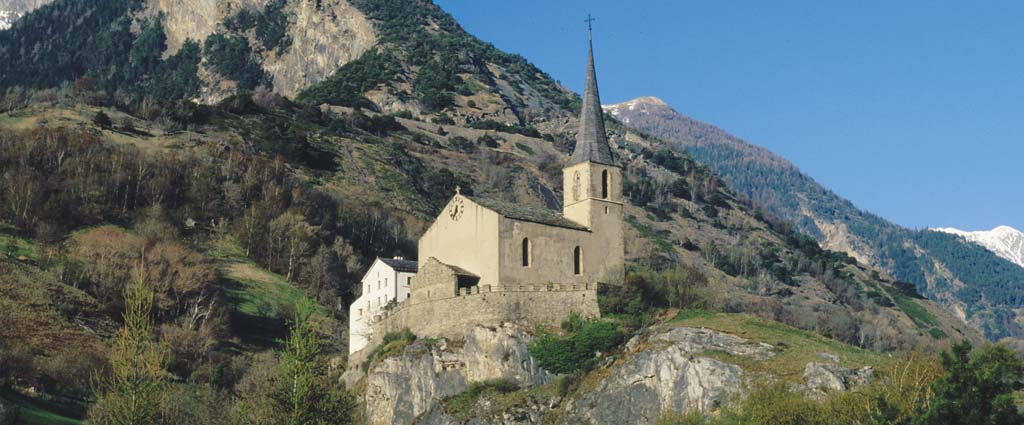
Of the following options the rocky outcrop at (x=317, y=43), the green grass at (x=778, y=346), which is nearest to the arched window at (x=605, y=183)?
the green grass at (x=778, y=346)

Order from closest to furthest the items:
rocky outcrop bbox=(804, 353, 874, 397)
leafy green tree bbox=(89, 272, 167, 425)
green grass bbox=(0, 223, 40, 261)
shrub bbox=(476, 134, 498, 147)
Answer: leafy green tree bbox=(89, 272, 167, 425)
rocky outcrop bbox=(804, 353, 874, 397)
green grass bbox=(0, 223, 40, 261)
shrub bbox=(476, 134, 498, 147)

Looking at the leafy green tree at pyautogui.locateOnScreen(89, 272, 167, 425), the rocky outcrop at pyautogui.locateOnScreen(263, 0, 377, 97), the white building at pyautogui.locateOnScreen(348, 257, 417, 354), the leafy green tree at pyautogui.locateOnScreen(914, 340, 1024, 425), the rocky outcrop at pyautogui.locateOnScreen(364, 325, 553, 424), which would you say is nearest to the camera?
the leafy green tree at pyautogui.locateOnScreen(89, 272, 167, 425)

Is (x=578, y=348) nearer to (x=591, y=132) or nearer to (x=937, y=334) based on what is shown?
(x=591, y=132)

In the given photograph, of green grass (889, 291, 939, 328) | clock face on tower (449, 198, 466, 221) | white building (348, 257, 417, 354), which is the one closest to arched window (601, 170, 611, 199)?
clock face on tower (449, 198, 466, 221)

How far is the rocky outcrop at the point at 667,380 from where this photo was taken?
158ft

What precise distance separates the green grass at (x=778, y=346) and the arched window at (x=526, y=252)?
715 cm

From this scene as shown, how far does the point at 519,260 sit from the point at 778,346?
488 inches

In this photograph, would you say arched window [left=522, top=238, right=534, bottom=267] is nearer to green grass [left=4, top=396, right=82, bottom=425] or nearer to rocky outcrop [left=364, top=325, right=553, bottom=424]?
rocky outcrop [left=364, top=325, right=553, bottom=424]

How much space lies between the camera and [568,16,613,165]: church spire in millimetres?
61000

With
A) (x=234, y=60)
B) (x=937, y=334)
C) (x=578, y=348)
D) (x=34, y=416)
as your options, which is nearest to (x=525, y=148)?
(x=937, y=334)

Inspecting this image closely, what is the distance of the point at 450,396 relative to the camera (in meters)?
54.6

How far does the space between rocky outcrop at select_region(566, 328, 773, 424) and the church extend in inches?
179

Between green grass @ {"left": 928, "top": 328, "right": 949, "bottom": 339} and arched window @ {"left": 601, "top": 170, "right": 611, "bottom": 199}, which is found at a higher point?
arched window @ {"left": 601, "top": 170, "right": 611, "bottom": 199}

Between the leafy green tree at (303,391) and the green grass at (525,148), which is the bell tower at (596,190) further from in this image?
the green grass at (525,148)
